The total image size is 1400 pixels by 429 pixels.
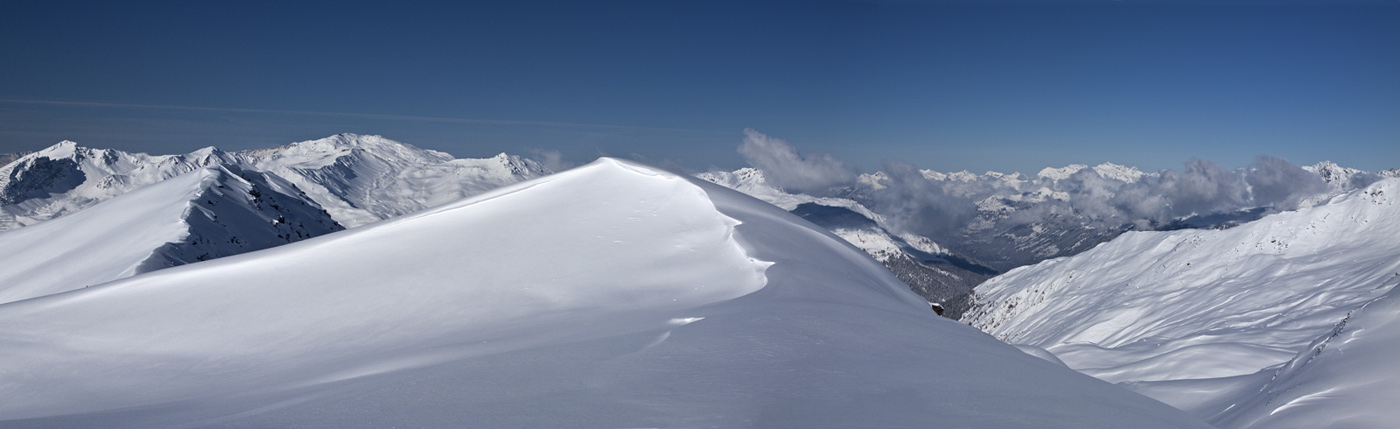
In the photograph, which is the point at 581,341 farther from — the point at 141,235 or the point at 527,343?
the point at 141,235

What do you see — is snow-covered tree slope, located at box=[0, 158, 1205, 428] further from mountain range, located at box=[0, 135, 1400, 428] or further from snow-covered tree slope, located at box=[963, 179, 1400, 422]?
snow-covered tree slope, located at box=[963, 179, 1400, 422]

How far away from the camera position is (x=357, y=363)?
9062 mm

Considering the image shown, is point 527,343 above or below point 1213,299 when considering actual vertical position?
below

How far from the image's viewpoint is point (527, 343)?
9.24m

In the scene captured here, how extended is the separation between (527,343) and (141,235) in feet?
292

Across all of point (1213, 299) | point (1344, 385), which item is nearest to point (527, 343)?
point (1344, 385)

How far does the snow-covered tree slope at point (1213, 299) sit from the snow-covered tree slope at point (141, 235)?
252 ft

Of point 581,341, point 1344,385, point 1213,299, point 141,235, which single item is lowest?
point 1344,385

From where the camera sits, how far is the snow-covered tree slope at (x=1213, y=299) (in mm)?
33406

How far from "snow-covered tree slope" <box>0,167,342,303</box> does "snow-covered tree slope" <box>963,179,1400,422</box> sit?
76948 millimetres

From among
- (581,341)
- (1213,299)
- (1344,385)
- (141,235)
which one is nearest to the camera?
(581,341)

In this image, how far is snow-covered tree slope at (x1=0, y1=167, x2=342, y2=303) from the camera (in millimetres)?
57594

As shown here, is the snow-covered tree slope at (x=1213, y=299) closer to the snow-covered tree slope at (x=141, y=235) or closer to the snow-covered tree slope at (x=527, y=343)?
the snow-covered tree slope at (x=527, y=343)

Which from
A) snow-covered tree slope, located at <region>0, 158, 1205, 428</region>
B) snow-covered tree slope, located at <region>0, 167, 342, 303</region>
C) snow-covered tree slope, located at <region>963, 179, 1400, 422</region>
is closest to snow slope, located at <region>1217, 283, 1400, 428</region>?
snow-covered tree slope, located at <region>963, 179, 1400, 422</region>
